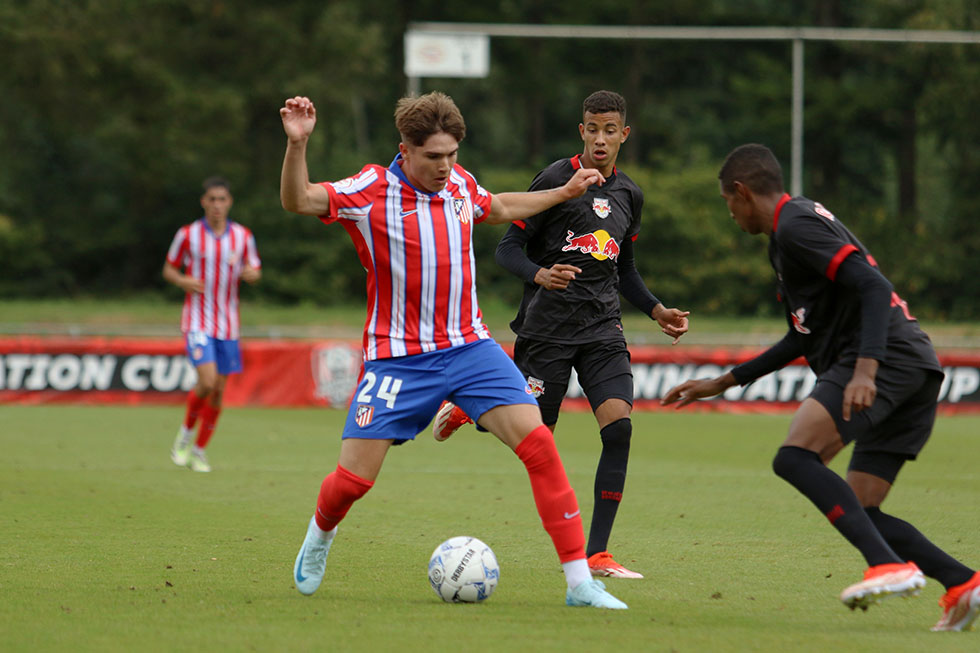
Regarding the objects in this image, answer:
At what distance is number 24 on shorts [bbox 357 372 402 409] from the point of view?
237 inches

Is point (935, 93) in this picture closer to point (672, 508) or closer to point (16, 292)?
point (16, 292)

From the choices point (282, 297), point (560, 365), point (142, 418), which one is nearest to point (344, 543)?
point (560, 365)

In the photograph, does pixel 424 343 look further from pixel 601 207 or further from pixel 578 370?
pixel 601 207

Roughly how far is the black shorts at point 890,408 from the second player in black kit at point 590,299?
69.0 inches

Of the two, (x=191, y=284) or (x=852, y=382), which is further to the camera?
(x=191, y=284)

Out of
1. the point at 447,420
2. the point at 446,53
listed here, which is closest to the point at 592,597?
the point at 447,420

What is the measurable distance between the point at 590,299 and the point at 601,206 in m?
0.54

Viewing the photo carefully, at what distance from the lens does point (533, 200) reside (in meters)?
6.56

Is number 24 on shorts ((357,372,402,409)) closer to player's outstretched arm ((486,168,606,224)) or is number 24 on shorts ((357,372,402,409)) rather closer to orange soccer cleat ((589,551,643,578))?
player's outstretched arm ((486,168,606,224))

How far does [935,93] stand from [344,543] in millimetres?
32883

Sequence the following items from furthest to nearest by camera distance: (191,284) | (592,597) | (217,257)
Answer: (217,257), (191,284), (592,597)

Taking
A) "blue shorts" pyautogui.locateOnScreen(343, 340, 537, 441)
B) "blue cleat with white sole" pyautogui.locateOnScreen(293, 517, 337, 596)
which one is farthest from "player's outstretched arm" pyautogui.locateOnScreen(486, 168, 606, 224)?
"blue cleat with white sole" pyautogui.locateOnScreen(293, 517, 337, 596)

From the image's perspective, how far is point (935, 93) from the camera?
3675 centimetres

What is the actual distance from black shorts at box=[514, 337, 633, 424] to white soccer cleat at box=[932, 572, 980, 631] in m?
2.25
